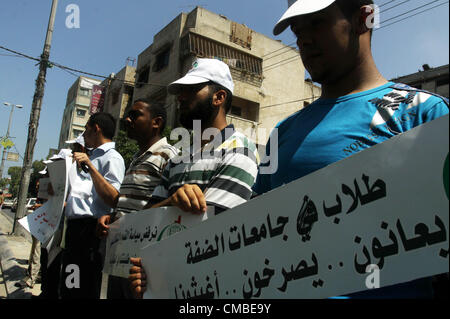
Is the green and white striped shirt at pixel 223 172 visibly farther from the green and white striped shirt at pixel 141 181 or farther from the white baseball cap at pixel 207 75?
the green and white striped shirt at pixel 141 181

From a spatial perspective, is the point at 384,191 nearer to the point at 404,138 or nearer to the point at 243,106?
the point at 404,138

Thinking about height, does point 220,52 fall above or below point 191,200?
above

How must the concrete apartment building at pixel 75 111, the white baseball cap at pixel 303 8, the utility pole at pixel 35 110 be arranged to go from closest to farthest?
the white baseball cap at pixel 303 8 < the utility pole at pixel 35 110 < the concrete apartment building at pixel 75 111

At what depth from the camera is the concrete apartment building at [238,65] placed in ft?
52.6

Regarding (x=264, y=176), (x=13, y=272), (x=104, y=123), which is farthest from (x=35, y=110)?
(x=264, y=176)

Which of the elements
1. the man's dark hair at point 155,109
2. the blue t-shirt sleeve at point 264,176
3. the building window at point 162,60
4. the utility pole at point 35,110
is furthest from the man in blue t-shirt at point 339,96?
the building window at point 162,60

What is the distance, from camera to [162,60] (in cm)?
1809

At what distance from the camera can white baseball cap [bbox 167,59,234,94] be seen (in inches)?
79.1

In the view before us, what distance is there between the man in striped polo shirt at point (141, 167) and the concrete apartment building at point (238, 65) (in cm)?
1247

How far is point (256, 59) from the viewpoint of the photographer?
17.7 metres

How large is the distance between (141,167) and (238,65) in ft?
50.2

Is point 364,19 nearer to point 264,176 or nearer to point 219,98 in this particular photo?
point 264,176

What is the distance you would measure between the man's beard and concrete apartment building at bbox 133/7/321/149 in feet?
43.7

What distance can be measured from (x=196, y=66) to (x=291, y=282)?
149 centimetres
